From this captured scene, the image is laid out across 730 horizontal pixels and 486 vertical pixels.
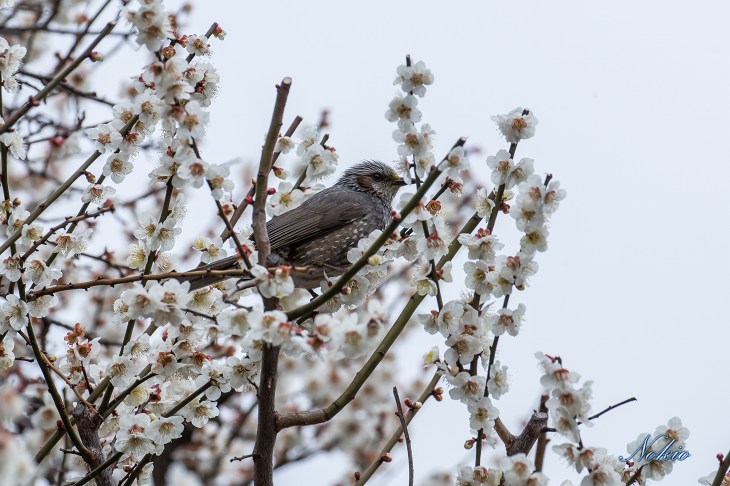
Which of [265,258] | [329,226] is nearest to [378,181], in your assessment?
[329,226]

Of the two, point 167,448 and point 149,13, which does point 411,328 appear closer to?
point 167,448

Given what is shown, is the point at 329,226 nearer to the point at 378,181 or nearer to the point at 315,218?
the point at 315,218

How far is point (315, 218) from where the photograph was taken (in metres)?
5.24

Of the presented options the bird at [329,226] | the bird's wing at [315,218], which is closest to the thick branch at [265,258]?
the bird at [329,226]

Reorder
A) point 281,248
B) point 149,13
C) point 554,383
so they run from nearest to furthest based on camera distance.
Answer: point 554,383 < point 149,13 < point 281,248

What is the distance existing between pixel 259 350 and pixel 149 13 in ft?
3.79

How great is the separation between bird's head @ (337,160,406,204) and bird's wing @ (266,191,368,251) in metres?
0.26

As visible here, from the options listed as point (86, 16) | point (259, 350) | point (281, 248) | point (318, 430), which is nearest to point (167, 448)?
point (318, 430)

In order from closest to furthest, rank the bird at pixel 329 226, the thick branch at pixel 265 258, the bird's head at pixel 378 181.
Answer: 1. the thick branch at pixel 265 258
2. the bird at pixel 329 226
3. the bird's head at pixel 378 181

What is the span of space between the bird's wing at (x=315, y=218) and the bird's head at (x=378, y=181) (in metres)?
0.26

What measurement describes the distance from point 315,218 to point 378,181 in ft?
2.93

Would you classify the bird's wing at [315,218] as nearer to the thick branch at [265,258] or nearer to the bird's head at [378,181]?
the bird's head at [378,181]

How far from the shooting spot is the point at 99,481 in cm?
340

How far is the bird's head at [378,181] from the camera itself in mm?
5957
